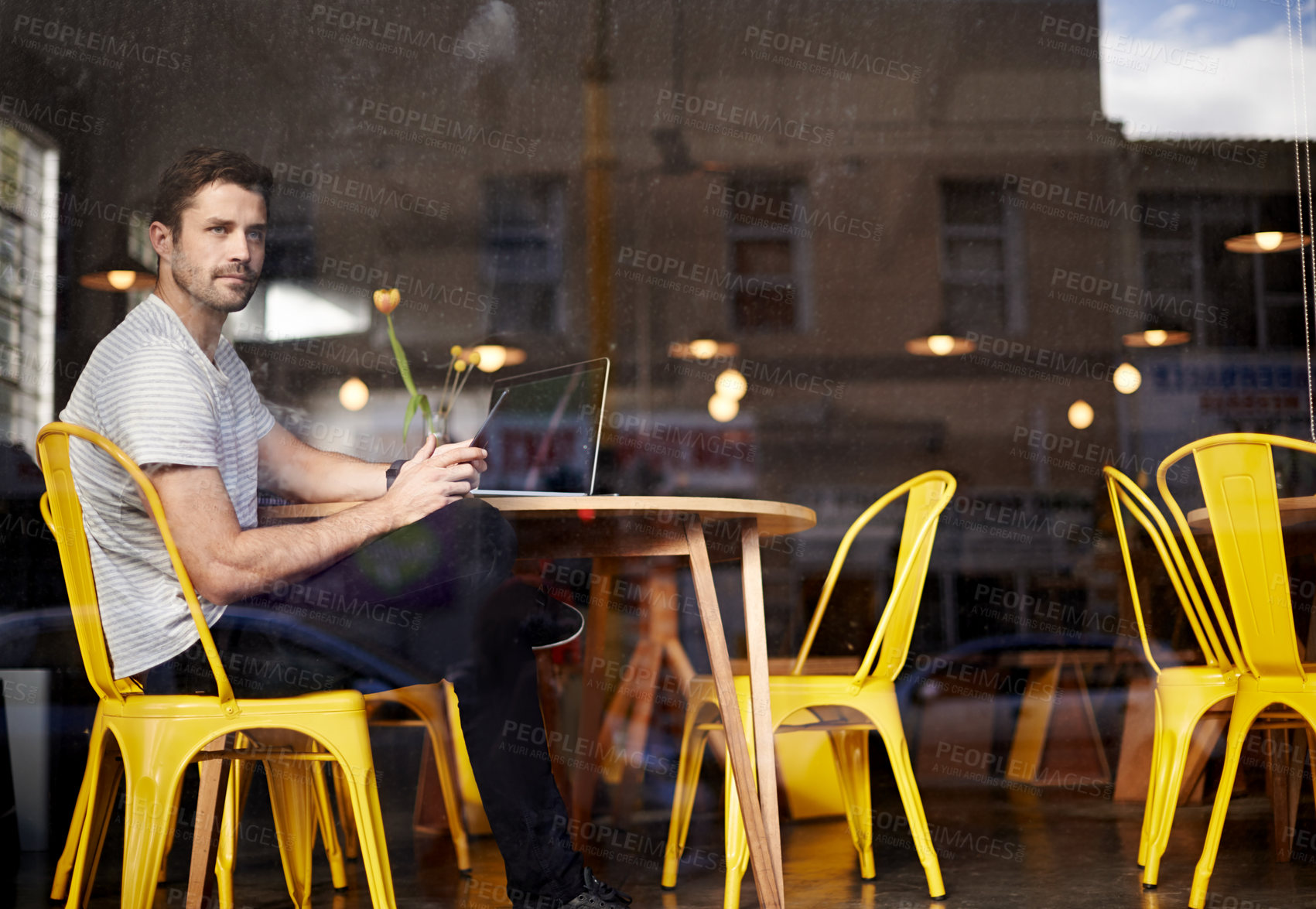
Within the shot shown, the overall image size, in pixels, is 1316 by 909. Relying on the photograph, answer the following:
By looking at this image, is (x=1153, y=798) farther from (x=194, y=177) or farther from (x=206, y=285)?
(x=194, y=177)

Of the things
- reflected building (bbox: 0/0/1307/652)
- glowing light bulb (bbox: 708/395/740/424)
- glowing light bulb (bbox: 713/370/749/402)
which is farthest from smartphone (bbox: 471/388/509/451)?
glowing light bulb (bbox: 713/370/749/402)

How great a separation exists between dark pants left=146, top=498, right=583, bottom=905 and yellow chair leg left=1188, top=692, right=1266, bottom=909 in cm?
109

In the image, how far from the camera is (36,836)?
273cm

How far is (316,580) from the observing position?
168 cm

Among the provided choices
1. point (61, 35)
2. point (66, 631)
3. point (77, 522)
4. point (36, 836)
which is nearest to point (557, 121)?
point (61, 35)

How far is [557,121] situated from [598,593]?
2931mm

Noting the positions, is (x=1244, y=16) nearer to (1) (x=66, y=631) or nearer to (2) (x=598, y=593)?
(2) (x=598, y=593)

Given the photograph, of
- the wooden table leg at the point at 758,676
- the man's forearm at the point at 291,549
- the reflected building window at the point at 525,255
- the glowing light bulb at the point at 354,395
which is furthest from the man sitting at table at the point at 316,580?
the reflected building window at the point at 525,255

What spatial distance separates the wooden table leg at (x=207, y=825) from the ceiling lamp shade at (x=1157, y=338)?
4.15 meters

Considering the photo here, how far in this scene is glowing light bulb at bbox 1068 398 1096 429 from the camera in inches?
240

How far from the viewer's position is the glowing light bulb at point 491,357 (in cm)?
593

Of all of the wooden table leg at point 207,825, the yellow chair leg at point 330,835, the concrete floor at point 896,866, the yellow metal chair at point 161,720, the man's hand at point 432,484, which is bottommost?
the concrete floor at point 896,866

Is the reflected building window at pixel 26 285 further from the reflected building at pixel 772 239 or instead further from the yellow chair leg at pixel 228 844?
the yellow chair leg at pixel 228 844

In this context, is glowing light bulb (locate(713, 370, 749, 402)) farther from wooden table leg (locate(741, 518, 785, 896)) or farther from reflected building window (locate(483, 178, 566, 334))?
wooden table leg (locate(741, 518, 785, 896))
